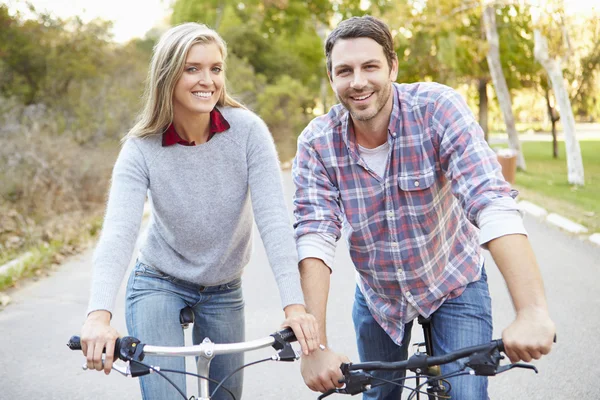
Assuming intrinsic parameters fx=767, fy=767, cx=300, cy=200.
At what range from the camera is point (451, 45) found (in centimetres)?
2538

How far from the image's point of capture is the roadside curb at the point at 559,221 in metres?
10.3

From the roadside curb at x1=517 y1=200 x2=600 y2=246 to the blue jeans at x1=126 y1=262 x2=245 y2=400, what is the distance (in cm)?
765

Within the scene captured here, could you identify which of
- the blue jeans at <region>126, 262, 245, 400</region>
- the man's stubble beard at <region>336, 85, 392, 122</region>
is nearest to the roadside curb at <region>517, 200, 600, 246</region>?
the blue jeans at <region>126, 262, 245, 400</region>

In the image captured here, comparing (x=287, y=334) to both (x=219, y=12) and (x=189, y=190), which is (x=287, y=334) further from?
(x=219, y=12)

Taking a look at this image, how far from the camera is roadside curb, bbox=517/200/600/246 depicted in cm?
1035

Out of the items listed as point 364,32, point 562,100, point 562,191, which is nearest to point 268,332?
point 364,32

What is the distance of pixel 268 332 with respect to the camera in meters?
6.62

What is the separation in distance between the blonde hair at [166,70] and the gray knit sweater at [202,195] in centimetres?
7

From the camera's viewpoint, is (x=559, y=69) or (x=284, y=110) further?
(x=284, y=110)

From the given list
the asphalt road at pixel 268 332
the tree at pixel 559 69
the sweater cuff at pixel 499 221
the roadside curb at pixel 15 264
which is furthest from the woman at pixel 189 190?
the tree at pixel 559 69

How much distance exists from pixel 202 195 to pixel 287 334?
92 centimetres

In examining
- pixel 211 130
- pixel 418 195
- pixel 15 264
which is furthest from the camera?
pixel 15 264

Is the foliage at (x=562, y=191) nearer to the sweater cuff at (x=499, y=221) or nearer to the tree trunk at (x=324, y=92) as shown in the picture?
the sweater cuff at (x=499, y=221)

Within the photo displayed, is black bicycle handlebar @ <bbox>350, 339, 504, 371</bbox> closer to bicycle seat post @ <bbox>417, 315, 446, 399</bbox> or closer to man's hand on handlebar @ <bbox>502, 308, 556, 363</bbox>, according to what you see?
man's hand on handlebar @ <bbox>502, 308, 556, 363</bbox>
